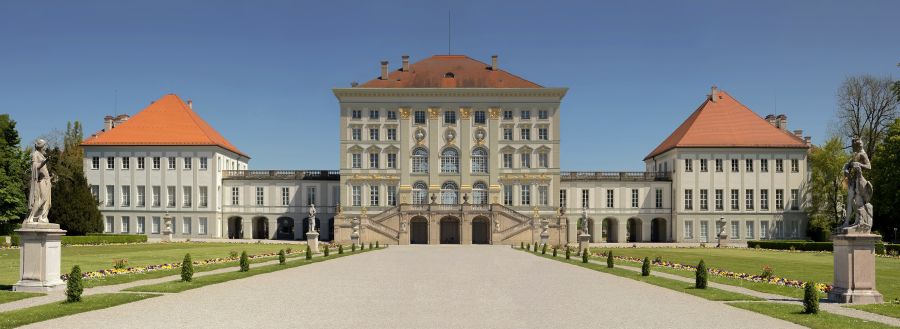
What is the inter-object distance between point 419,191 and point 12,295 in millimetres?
57376

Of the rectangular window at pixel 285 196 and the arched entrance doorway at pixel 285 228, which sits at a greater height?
the rectangular window at pixel 285 196

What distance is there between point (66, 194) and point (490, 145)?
35.0m

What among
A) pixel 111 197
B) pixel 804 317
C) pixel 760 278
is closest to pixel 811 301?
pixel 804 317

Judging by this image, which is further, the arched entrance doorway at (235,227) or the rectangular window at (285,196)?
the arched entrance doorway at (235,227)

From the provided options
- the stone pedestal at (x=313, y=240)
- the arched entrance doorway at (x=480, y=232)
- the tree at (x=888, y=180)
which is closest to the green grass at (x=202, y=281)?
the stone pedestal at (x=313, y=240)

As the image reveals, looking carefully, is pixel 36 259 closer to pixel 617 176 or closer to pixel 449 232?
pixel 449 232

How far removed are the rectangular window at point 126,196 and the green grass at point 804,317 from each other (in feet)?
219

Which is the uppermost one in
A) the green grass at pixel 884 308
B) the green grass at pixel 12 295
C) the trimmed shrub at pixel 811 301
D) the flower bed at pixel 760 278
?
the trimmed shrub at pixel 811 301

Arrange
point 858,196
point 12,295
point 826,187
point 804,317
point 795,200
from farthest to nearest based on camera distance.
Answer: point 795,200 → point 826,187 → point 858,196 → point 12,295 → point 804,317

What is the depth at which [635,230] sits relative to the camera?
81875mm

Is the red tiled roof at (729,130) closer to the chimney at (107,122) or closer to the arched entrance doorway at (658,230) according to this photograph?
the arched entrance doorway at (658,230)

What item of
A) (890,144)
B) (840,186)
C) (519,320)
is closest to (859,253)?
(519,320)

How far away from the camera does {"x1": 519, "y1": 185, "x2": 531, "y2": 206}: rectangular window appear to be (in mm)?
75206

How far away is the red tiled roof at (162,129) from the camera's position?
7444 cm
